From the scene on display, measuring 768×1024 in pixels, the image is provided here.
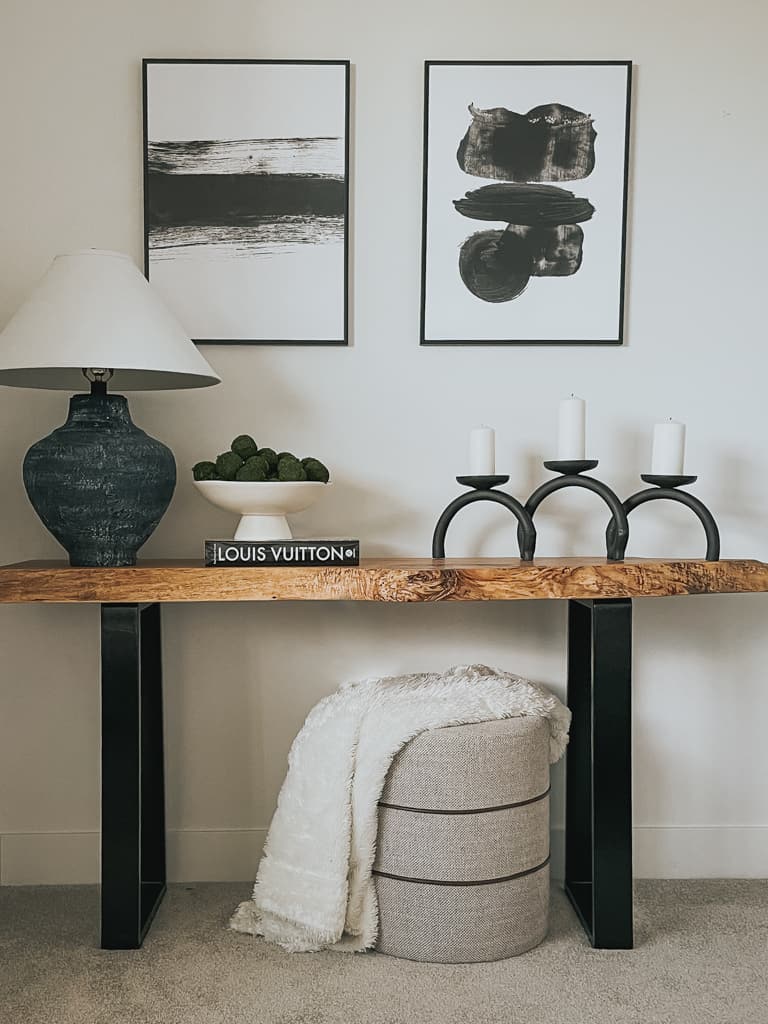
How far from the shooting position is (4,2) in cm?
225

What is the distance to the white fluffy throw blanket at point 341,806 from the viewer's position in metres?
1.93

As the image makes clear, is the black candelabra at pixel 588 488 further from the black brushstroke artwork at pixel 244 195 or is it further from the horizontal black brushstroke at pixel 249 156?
the horizontal black brushstroke at pixel 249 156

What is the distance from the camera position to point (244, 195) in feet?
7.45

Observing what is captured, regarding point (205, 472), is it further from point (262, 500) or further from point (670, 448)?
point (670, 448)

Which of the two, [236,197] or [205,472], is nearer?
[205,472]

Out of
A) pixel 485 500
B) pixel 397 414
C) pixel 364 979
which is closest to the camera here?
pixel 364 979

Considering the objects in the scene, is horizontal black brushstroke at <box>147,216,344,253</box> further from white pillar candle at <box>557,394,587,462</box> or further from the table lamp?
white pillar candle at <box>557,394,587,462</box>

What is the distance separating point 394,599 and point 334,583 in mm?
120

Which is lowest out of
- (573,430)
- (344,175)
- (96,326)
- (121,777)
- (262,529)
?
(121,777)

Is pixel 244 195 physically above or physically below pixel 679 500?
above

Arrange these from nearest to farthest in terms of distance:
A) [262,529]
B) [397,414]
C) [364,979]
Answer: [364,979] < [262,529] < [397,414]

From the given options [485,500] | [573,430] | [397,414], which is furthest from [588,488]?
[397,414]

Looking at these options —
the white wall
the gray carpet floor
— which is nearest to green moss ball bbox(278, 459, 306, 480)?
the white wall

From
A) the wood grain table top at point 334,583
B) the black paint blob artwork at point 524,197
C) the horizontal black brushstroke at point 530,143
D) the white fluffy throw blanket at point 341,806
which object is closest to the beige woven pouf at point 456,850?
the white fluffy throw blanket at point 341,806
